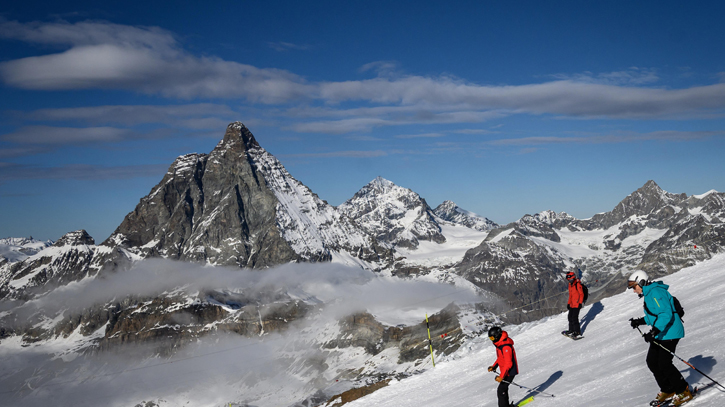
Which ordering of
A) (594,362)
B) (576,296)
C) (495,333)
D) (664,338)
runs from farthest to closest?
1. (576,296)
2. (594,362)
3. (495,333)
4. (664,338)

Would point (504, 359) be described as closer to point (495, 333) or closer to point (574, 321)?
point (495, 333)

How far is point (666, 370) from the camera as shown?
1283cm

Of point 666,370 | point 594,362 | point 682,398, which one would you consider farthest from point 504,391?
point 594,362

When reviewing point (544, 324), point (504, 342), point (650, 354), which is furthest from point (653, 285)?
point (544, 324)

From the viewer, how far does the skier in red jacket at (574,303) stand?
22.9 metres

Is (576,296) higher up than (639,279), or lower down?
lower down

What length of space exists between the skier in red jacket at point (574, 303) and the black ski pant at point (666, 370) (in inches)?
392

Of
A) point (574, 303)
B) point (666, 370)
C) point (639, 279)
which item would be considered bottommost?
point (666, 370)

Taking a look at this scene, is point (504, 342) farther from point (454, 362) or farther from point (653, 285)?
point (454, 362)

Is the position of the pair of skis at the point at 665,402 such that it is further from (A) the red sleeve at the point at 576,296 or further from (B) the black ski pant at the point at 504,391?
(A) the red sleeve at the point at 576,296

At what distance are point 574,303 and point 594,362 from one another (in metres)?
4.23

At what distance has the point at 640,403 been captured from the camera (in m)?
13.7

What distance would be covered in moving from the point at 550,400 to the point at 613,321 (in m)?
9.47

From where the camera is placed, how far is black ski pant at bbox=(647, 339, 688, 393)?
41.5ft
